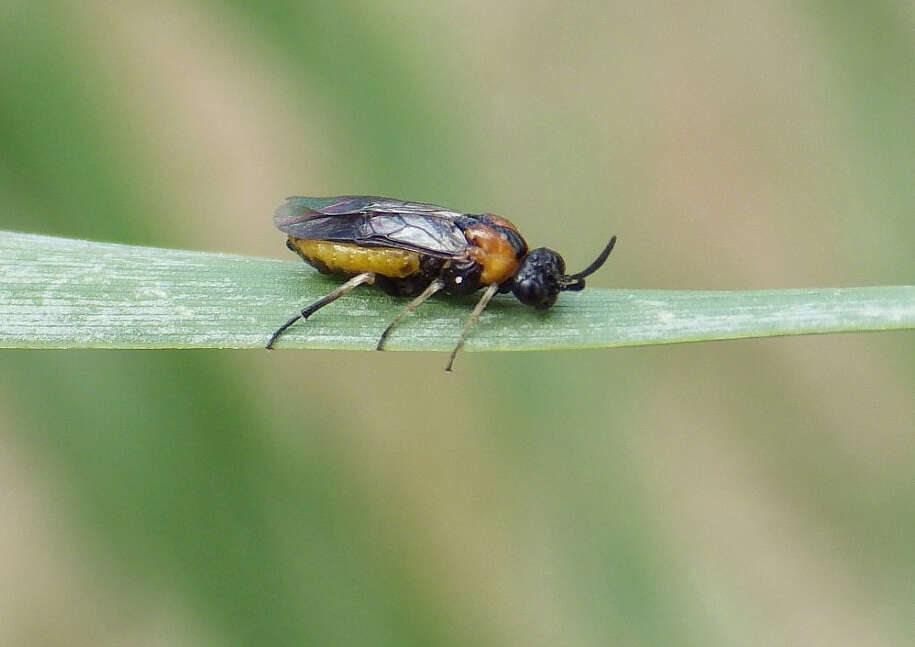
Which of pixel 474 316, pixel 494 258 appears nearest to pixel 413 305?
pixel 474 316

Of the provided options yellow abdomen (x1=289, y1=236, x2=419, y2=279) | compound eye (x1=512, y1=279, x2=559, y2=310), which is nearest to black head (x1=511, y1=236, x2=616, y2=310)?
compound eye (x1=512, y1=279, x2=559, y2=310)

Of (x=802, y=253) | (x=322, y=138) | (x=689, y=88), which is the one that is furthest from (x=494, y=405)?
(x=689, y=88)

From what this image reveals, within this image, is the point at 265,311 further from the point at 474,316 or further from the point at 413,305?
the point at 474,316

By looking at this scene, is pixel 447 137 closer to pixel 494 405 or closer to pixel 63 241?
pixel 494 405

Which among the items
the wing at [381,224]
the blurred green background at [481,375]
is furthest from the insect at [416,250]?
the blurred green background at [481,375]

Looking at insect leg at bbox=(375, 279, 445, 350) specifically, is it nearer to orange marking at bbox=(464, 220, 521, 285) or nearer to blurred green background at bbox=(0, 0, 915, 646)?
orange marking at bbox=(464, 220, 521, 285)

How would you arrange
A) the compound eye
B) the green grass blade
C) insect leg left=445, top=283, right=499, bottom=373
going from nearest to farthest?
the green grass blade, insect leg left=445, top=283, right=499, bottom=373, the compound eye

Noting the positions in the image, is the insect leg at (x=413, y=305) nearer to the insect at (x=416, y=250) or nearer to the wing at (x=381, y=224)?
the insect at (x=416, y=250)
